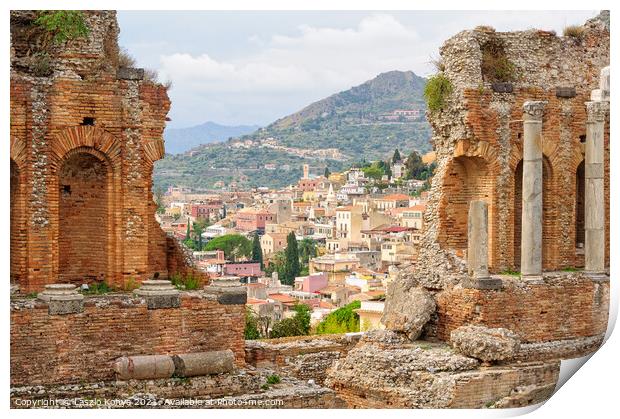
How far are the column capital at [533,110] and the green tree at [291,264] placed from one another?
51.6 m

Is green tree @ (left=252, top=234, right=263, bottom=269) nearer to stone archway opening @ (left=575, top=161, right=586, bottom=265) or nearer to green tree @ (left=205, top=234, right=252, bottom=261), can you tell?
green tree @ (left=205, top=234, right=252, bottom=261)

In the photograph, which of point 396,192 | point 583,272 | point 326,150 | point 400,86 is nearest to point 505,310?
point 583,272

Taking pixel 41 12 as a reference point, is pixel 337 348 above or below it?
below

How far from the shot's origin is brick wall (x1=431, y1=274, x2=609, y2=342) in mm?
21531

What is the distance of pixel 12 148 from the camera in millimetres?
17484

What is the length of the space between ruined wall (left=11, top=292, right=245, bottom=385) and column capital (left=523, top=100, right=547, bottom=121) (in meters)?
7.26

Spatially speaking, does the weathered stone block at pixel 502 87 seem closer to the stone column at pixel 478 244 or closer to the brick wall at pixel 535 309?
the stone column at pixel 478 244

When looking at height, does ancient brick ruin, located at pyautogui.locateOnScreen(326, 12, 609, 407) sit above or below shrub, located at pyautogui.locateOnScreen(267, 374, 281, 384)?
above

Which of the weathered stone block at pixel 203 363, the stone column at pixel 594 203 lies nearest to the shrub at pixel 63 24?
the weathered stone block at pixel 203 363

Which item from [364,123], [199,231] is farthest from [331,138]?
[199,231]

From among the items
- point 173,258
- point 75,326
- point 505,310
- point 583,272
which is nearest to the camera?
point 75,326

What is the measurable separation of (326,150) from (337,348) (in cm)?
11939

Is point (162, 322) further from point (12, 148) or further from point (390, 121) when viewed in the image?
point (390, 121)

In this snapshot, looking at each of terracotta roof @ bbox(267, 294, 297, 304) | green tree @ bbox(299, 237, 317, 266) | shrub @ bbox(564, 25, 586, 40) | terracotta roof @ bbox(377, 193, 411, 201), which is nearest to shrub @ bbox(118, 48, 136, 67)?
shrub @ bbox(564, 25, 586, 40)
